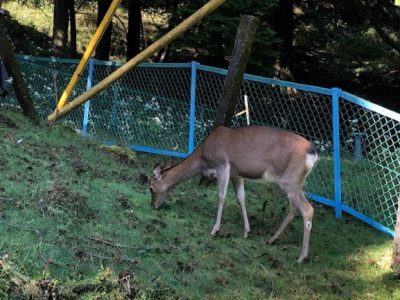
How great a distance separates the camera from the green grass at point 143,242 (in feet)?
14.3

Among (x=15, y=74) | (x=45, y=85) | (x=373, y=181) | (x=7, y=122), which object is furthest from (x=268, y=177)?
(x=45, y=85)

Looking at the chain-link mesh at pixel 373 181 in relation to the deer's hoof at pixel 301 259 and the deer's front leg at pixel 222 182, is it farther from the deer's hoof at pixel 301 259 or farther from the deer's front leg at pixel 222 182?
the deer's front leg at pixel 222 182

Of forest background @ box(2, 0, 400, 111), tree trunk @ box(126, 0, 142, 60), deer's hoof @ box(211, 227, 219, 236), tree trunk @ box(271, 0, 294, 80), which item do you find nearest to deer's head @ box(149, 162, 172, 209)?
deer's hoof @ box(211, 227, 219, 236)

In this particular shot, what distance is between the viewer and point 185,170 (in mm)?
7188

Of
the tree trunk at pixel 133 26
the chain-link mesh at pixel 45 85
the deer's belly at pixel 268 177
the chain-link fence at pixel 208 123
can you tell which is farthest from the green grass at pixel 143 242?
the tree trunk at pixel 133 26

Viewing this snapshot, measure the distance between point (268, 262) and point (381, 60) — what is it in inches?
448

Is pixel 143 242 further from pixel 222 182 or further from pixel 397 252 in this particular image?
pixel 397 252

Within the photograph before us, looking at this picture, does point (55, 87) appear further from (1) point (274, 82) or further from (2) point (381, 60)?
(2) point (381, 60)

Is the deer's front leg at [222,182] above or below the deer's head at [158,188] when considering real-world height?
above

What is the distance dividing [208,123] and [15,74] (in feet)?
9.48

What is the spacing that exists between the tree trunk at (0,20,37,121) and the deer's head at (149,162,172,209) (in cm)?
256

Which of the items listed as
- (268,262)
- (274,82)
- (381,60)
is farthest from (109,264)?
(381,60)

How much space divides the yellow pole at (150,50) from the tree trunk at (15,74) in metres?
0.38

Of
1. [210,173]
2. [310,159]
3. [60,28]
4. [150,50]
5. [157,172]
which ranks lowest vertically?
[157,172]
